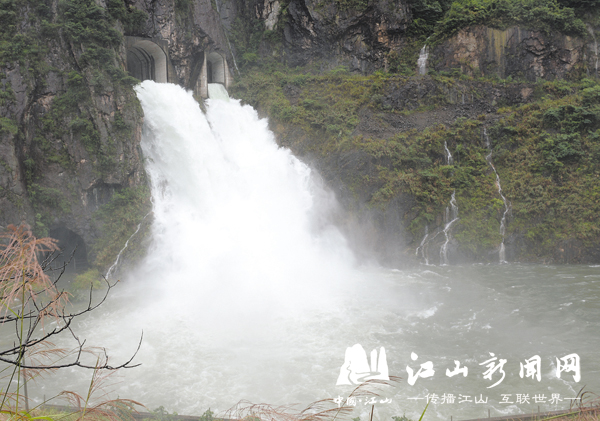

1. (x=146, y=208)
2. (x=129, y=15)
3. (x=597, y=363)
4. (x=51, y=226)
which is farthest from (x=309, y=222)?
(x=129, y=15)

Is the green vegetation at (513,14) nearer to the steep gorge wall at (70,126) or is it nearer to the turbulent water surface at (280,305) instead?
the turbulent water surface at (280,305)

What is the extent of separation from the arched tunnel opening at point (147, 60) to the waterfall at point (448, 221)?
53.3ft

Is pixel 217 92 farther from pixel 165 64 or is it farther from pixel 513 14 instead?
pixel 513 14

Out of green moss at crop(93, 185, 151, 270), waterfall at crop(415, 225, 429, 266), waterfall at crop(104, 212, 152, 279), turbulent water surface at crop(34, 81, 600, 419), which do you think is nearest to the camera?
turbulent water surface at crop(34, 81, 600, 419)

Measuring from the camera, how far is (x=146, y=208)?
1644 centimetres

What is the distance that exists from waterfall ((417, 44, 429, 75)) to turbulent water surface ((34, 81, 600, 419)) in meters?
11.5

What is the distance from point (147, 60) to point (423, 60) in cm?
1694

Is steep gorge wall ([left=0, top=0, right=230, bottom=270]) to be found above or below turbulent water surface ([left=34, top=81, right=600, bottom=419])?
above

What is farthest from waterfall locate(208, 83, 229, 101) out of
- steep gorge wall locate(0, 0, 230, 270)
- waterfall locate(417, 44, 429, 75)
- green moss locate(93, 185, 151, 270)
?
waterfall locate(417, 44, 429, 75)

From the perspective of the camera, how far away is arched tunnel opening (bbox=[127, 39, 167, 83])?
21.2 meters

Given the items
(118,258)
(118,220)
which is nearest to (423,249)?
(118,258)

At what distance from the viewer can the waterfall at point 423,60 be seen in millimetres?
25703

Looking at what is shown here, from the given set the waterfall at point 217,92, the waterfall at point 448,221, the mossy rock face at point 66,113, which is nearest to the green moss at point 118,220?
the mossy rock face at point 66,113

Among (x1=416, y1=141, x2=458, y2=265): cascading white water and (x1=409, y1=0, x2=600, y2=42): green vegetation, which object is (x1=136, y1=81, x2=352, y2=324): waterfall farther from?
(x1=409, y1=0, x2=600, y2=42): green vegetation
